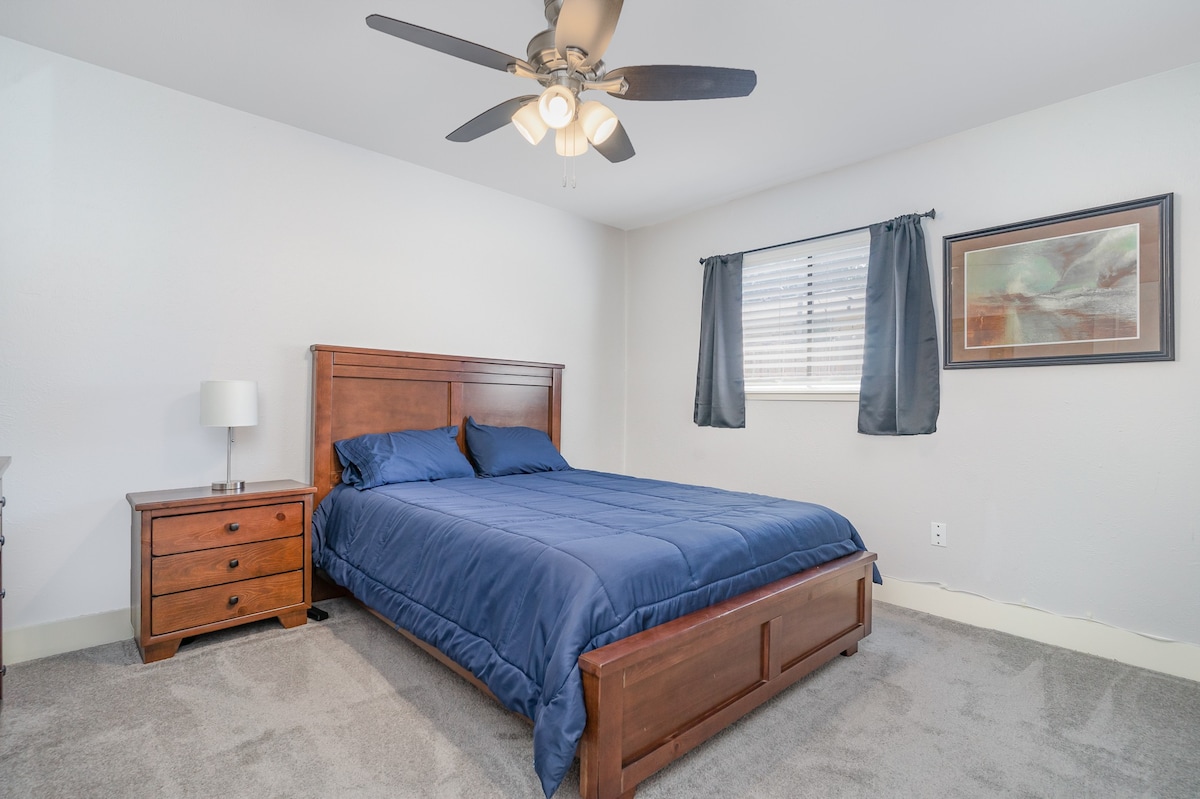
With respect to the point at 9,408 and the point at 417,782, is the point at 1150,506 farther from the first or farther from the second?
the point at 9,408

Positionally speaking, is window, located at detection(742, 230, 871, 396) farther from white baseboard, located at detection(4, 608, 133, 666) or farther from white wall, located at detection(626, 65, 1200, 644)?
white baseboard, located at detection(4, 608, 133, 666)

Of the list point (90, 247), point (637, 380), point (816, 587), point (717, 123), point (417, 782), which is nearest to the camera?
point (417, 782)

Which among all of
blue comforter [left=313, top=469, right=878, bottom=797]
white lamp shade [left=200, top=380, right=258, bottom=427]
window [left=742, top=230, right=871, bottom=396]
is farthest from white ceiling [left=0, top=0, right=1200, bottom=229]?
blue comforter [left=313, top=469, right=878, bottom=797]

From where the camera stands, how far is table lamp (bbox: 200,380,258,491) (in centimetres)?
264

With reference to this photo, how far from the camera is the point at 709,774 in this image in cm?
172

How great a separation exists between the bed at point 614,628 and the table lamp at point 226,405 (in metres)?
0.49

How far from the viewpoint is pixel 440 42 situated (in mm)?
1809

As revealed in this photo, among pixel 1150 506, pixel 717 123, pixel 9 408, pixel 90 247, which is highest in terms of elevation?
pixel 717 123

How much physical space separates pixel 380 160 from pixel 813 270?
2789mm

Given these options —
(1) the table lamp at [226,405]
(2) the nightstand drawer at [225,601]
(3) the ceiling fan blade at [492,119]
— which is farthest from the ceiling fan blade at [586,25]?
(2) the nightstand drawer at [225,601]

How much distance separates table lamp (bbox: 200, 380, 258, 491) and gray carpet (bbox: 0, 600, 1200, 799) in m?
0.90

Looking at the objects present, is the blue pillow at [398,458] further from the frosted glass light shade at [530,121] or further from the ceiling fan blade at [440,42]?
the ceiling fan blade at [440,42]

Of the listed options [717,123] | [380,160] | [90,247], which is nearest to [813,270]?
[717,123]

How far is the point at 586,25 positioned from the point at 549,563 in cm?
159
